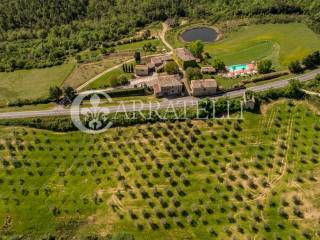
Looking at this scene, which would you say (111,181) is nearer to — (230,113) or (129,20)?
(230,113)

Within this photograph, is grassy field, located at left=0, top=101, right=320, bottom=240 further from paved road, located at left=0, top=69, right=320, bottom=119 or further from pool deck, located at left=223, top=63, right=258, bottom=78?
pool deck, located at left=223, top=63, right=258, bottom=78

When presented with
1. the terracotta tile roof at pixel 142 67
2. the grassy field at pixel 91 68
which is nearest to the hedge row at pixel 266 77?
the terracotta tile roof at pixel 142 67

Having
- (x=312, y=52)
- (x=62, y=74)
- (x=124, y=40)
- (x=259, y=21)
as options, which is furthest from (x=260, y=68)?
(x=62, y=74)

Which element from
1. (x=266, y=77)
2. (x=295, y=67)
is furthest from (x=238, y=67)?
(x=295, y=67)

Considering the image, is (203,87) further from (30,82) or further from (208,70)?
(30,82)

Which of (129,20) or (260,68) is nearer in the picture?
(260,68)

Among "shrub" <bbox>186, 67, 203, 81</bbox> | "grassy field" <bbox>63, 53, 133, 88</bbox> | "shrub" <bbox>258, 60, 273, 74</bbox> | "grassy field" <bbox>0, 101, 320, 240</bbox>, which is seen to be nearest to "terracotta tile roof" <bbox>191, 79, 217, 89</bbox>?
"shrub" <bbox>186, 67, 203, 81</bbox>
